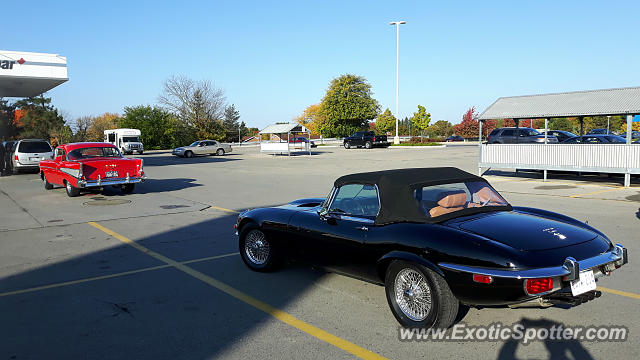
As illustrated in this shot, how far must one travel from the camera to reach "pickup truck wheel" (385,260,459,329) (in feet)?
12.8

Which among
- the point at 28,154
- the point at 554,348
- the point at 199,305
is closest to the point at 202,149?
the point at 28,154

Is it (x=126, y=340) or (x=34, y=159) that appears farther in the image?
(x=34, y=159)

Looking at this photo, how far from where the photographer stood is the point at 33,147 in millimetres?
24516

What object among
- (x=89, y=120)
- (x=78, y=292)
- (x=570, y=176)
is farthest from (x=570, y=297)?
(x=89, y=120)

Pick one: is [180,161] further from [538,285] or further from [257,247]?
[538,285]

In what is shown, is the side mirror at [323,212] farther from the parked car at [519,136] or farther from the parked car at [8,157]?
the parked car at [8,157]

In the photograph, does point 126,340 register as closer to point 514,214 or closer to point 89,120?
point 514,214

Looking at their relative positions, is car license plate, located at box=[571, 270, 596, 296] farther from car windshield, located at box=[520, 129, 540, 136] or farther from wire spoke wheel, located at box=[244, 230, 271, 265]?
car windshield, located at box=[520, 129, 540, 136]

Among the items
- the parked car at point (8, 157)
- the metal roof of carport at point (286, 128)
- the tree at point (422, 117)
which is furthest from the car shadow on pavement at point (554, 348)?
the tree at point (422, 117)

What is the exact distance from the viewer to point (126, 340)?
410cm

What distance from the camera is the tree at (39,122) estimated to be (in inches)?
2559

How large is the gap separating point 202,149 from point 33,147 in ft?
61.5

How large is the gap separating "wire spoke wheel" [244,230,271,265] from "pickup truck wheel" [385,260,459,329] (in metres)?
2.09

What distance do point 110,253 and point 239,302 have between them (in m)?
3.42
